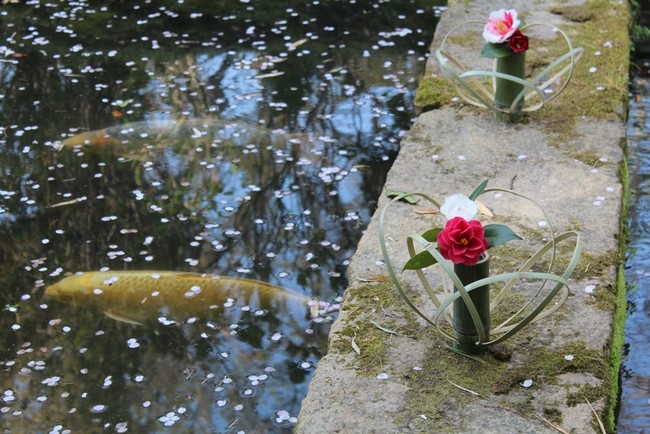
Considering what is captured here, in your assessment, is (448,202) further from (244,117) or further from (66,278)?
(244,117)

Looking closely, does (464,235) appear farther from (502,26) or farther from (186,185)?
(186,185)

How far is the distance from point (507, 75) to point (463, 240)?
187cm

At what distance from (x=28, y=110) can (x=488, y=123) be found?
11.6ft

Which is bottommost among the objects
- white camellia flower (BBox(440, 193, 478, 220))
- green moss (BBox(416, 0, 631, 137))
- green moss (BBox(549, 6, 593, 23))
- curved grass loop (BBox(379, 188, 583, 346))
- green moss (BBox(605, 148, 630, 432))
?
green moss (BBox(605, 148, 630, 432))

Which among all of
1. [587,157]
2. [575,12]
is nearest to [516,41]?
[587,157]

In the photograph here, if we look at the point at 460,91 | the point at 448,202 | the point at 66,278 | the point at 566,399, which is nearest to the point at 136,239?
the point at 66,278

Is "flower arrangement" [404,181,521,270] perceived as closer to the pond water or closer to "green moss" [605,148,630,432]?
"green moss" [605,148,630,432]

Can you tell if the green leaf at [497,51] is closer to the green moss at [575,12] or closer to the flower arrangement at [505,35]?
the flower arrangement at [505,35]

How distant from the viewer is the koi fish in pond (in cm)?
431

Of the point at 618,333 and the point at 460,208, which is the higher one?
the point at 460,208

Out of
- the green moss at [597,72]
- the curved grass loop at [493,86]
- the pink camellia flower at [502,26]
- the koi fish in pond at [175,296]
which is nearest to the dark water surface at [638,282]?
the green moss at [597,72]

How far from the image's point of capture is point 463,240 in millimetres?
2961

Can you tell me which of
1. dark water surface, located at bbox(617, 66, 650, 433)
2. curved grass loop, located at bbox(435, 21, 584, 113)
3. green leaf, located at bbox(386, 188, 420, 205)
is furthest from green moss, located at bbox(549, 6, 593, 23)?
green leaf, located at bbox(386, 188, 420, 205)

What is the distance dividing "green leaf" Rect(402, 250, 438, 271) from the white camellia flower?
178 mm
